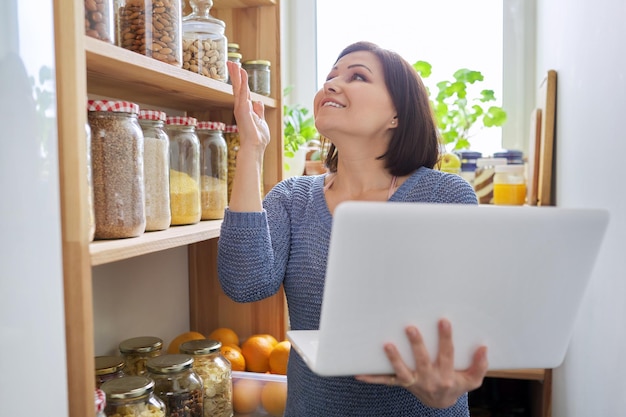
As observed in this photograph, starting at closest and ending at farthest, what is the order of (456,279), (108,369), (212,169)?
(456,279) < (108,369) < (212,169)

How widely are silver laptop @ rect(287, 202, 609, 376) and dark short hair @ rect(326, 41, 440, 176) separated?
0.51 m

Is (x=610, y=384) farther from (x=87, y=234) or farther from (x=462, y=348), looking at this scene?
(x=87, y=234)

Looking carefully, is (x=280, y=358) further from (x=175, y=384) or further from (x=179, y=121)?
(x=179, y=121)

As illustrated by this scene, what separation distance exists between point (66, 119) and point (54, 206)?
0.35 ft

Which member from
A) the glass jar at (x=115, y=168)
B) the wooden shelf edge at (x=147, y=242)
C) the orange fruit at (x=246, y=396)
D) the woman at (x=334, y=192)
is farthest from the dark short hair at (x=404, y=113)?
the orange fruit at (x=246, y=396)

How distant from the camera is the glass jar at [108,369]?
1.08 m

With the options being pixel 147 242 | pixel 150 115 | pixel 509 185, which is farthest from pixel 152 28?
pixel 509 185

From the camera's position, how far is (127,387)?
0.97 meters

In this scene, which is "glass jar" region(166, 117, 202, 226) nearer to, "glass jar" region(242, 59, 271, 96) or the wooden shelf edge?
the wooden shelf edge

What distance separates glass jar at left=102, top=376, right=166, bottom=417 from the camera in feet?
3.10

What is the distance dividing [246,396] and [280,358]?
4.8 inches

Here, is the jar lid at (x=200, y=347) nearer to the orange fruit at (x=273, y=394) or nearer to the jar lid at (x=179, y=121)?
the orange fruit at (x=273, y=394)

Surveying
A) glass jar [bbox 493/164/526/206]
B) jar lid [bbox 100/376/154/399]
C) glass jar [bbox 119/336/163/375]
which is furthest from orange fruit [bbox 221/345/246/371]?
glass jar [bbox 493/164/526/206]

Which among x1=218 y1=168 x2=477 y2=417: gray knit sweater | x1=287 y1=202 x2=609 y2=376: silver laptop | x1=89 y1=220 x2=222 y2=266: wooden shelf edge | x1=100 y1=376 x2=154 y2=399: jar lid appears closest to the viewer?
x1=287 y1=202 x2=609 y2=376: silver laptop
